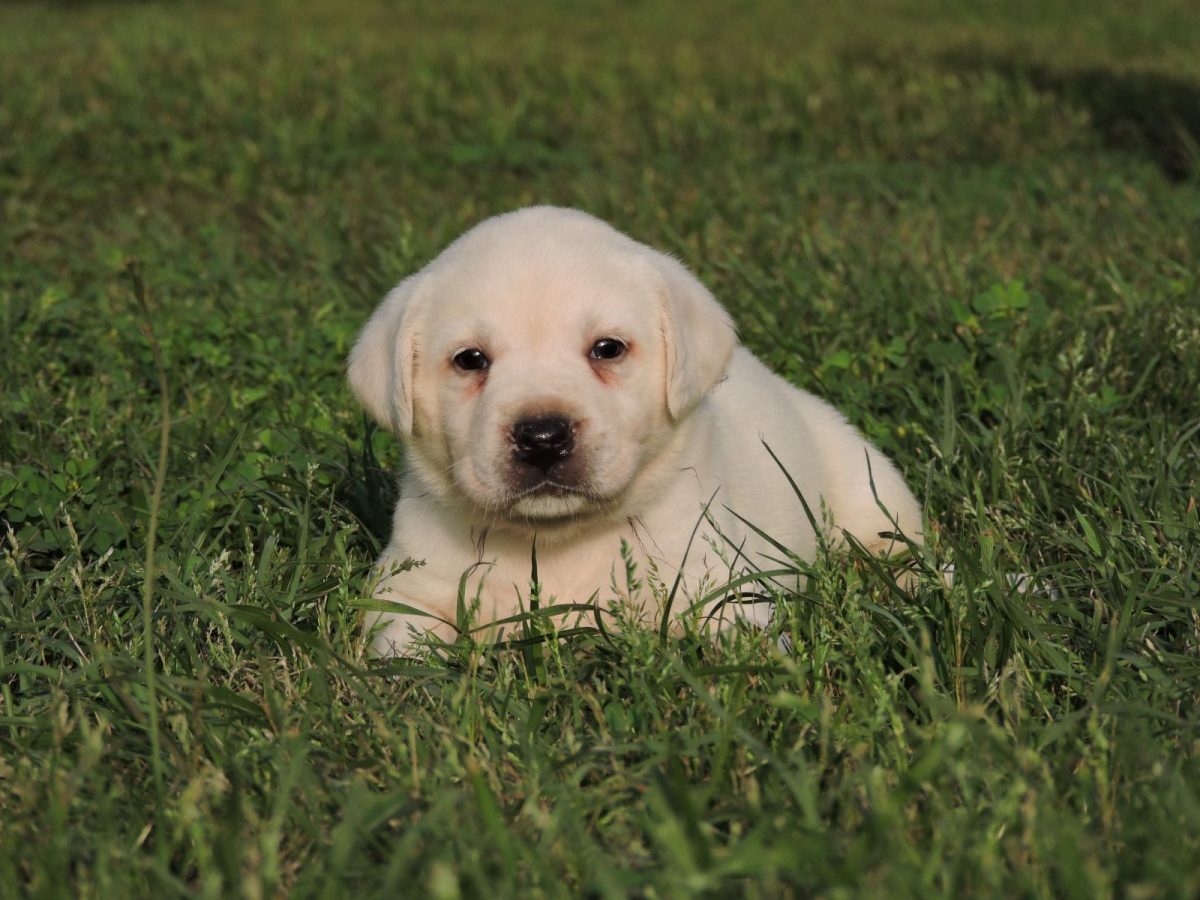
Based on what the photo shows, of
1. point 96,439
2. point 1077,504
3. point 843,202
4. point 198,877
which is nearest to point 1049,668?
point 1077,504

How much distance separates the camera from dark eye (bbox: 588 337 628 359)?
3.53 m

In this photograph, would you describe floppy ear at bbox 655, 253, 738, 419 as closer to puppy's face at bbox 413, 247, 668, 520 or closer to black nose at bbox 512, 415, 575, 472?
puppy's face at bbox 413, 247, 668, 520

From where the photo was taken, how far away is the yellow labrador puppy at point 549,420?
132 inches

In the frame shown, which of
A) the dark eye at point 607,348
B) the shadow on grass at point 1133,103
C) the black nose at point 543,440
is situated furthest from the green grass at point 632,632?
the dark eye at point 607,348

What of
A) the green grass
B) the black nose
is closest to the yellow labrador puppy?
the black nose

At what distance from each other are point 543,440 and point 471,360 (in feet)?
1.30

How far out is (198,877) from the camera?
2.43 metres

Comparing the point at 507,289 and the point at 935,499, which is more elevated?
the point at 507,289

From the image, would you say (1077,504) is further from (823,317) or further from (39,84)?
(39,84)

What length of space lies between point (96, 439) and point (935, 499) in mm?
2591

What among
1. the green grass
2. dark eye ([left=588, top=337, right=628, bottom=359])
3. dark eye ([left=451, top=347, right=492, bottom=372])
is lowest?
the green grass

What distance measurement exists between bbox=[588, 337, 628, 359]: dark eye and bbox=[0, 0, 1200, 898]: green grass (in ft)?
2.43

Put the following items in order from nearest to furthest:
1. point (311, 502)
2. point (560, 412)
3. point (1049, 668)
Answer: point (1049, 668), point (560, 412), point (311, 502)

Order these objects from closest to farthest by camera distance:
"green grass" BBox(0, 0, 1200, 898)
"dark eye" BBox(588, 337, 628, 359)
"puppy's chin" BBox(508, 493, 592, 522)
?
"green grass" BBox(0, 0, 1200, 898) → "puppy's chin" BBox(508, 493, 592, 522) → "dark eye" BBox(588, 337, 628, 359)
